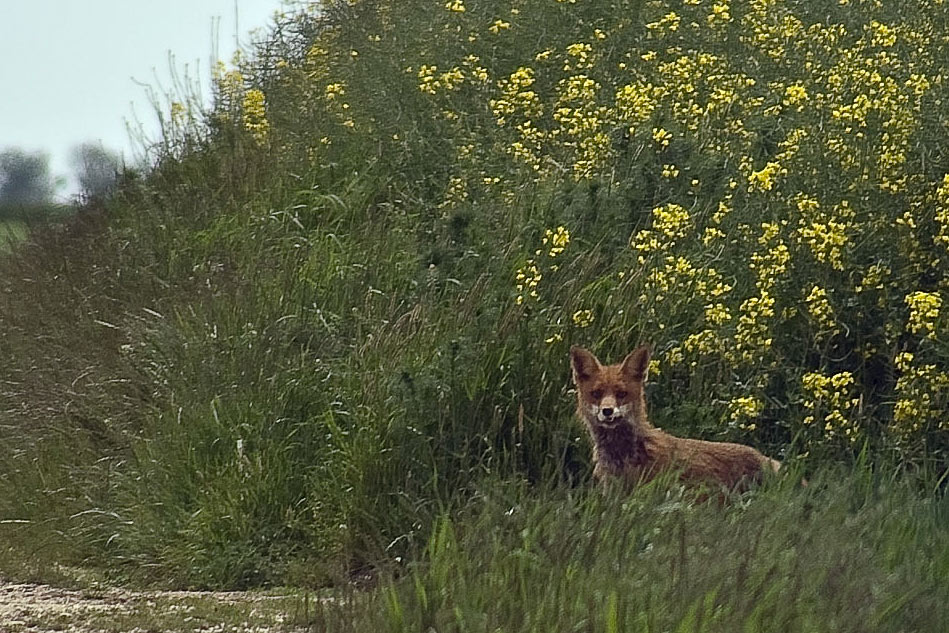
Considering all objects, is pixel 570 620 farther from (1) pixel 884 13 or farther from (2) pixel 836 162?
(1) pixel 884 13

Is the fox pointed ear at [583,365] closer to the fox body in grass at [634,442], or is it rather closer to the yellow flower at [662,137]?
the fox body in grass at [634,442]

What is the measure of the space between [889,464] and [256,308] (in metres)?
2.95

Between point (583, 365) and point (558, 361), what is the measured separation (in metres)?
0.55

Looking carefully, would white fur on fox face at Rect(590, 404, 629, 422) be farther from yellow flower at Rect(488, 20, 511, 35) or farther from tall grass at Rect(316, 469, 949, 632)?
yellow flower at Rect(488, 20, 511, 35)

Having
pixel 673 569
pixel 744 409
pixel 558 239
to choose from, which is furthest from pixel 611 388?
pixel 673 569

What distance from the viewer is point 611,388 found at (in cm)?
588

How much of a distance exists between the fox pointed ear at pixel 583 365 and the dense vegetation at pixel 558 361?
26cm

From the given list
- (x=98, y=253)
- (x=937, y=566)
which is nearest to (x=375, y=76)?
(x=98, y=253)

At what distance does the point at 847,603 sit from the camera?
4.25 metres

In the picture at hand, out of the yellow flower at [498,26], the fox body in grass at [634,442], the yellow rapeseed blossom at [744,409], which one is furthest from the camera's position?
the yellow flower at [498,26]

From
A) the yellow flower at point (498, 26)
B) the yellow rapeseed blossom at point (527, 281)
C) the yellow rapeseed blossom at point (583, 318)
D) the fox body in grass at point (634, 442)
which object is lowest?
the fox body in grass at point (634, 442)

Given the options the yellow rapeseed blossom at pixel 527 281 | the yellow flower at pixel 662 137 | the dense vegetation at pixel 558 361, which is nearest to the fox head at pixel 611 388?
the dense vegetation at pixel 558 361

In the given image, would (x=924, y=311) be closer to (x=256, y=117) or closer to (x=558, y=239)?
(x=558, y=239)

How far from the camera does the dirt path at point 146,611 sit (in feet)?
17.7
